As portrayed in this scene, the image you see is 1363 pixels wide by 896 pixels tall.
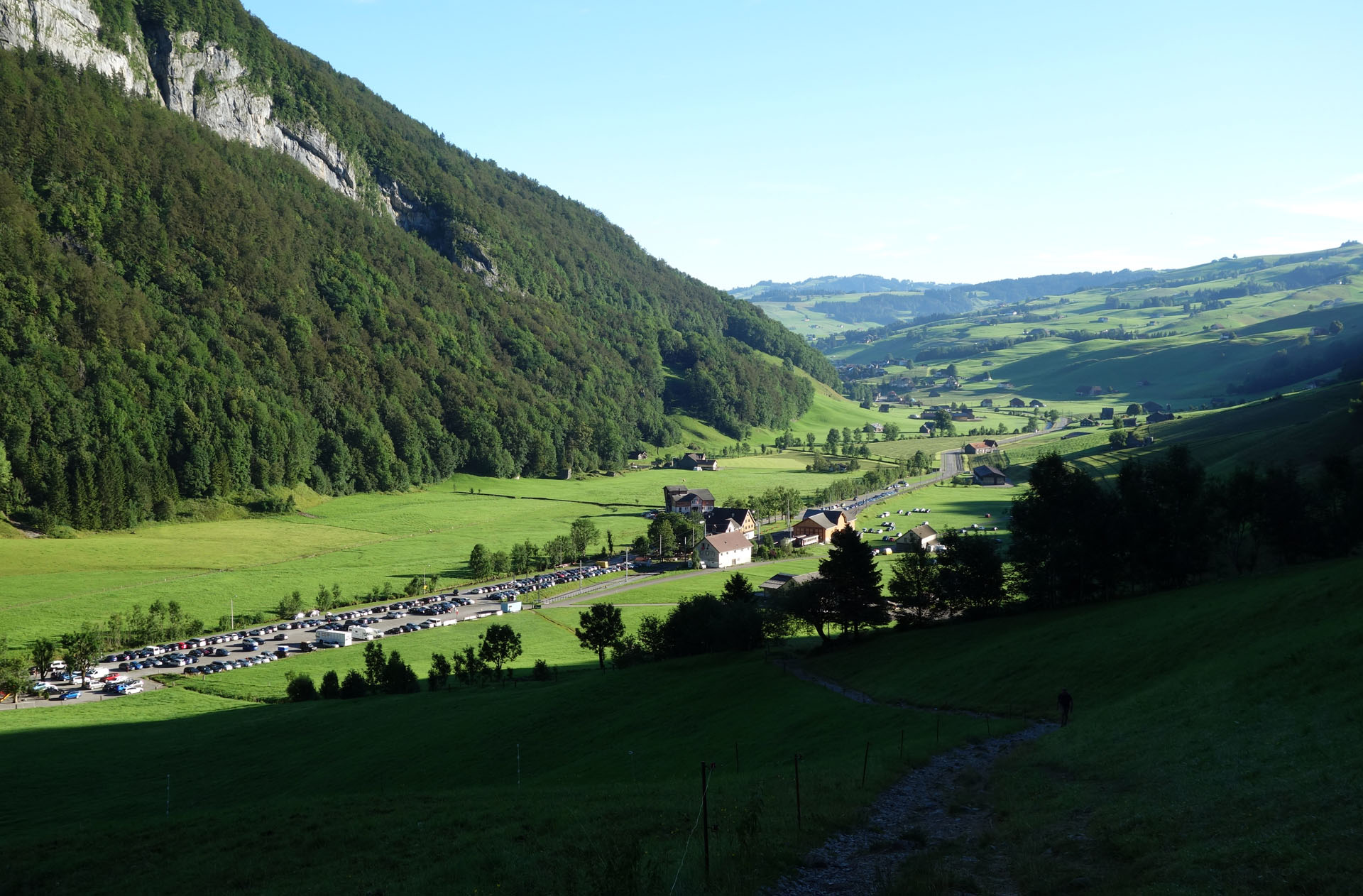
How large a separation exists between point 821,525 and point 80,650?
10997cm

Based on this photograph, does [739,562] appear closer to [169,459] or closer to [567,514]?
[567,514]

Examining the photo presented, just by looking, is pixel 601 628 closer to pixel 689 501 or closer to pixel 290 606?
pixel 290 606

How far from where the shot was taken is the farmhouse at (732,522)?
152 meters

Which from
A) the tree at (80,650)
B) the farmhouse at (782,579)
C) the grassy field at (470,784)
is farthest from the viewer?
the farmhouse at (782,579)

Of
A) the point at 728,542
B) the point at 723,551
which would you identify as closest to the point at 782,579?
the point at 723,551

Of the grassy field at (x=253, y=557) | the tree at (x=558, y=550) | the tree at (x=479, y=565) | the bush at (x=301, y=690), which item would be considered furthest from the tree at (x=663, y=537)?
the bush at (x=301, y=690)

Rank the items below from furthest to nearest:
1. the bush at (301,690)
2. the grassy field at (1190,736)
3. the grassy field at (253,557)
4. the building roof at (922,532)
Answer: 1. the building roof at (922,532)
2. the grassy field at (253,557)
3. the bush at (301,690)
4. the grassy field at (1190,736)

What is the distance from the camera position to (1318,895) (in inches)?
591

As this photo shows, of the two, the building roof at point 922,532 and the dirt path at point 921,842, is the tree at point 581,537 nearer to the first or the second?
the building roof at point 922,532

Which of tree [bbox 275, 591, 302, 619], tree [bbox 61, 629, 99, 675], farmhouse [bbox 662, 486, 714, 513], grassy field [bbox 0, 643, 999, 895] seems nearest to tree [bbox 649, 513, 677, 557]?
farmhouse [bbox 662, 486, 714, 513]

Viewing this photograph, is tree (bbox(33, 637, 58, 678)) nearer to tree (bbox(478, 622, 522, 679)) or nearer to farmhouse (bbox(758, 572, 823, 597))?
tree (bbox(478, 622, 522, 679))

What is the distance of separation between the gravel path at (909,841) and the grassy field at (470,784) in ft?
2.20

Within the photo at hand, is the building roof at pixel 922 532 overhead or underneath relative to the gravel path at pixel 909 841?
underneath

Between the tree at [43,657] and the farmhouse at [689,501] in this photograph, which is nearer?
the tree at [43,657]
